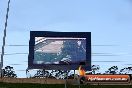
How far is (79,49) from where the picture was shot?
5962cm

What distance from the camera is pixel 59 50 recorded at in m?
59.4

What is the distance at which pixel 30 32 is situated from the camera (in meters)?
59.8

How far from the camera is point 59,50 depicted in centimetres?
5944

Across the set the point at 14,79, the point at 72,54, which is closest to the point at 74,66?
the point at 72,54

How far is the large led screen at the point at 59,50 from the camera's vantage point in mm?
58375

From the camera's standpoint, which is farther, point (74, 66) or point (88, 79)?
point (74, 66)

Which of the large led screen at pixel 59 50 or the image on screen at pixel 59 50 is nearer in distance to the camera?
the large led screen at pixel 59 50

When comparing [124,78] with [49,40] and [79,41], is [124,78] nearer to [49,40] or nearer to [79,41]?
[79,41]

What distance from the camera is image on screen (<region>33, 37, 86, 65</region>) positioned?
5862cm

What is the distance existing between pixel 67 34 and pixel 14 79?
1067cm

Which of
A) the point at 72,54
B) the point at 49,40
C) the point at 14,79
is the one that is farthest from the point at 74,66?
the point at 14,79

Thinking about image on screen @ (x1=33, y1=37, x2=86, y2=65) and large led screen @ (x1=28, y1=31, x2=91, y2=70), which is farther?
image on screen @ (x1=33, y1=37, x2=86, y2=65)

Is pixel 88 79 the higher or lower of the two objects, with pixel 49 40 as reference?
lower

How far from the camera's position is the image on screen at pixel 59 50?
192 feet
